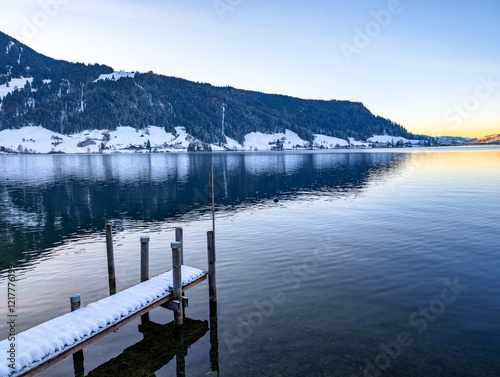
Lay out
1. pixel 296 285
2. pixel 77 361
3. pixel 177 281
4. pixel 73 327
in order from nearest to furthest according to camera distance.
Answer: pixel 73 327 → pixel 77 361 → pixel 177 281 → pixel 296 285

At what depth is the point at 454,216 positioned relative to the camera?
41188 mm

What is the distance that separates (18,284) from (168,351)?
14.3 m

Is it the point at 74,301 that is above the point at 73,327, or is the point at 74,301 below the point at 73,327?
above

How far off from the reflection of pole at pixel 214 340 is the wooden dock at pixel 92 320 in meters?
0.61

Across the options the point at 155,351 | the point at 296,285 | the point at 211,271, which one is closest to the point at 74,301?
the point at 155,351

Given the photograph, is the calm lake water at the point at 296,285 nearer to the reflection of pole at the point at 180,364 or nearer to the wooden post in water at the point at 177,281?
the reflection of pole at the point at 180,364

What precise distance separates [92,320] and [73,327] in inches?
29.9

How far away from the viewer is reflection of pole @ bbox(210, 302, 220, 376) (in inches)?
551

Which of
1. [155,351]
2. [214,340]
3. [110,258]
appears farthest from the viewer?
[110,258]

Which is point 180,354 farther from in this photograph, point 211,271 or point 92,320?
point 211,271

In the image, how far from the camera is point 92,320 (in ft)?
44.7

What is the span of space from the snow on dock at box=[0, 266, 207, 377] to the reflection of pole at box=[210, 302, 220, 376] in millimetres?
2878

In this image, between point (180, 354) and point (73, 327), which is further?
point (180, 354)

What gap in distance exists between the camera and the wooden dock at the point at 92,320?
1137 centimetres
